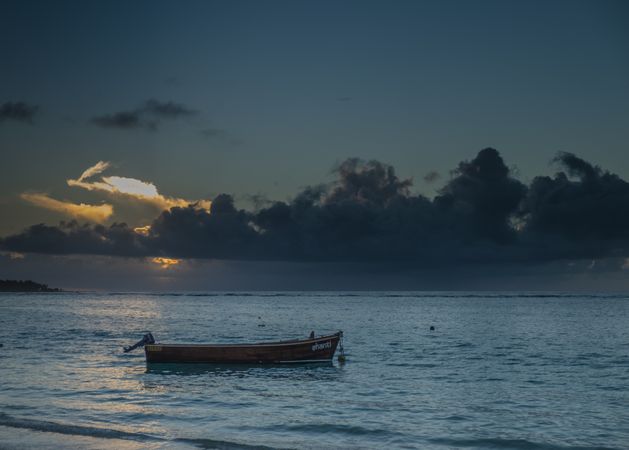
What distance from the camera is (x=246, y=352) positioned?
43.0 metres

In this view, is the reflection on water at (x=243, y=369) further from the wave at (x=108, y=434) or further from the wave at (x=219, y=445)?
the wave at (x=219, y=445)

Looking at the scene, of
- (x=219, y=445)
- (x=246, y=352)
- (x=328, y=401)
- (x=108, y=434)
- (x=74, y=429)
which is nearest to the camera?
(x=219, y=445)

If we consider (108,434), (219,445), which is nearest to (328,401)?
(219,445)

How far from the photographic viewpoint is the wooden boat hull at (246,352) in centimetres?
4244

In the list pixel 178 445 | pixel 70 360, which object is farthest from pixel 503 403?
pixel 70 360

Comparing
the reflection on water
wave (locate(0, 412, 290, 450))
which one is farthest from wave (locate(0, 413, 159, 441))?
the reflection on water

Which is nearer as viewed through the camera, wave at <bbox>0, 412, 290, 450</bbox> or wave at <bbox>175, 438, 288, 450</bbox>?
wave at <bbox>175, 438, 288, 450</bbox>

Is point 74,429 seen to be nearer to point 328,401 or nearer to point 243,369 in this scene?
point 328,401

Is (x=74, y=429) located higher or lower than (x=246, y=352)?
lower

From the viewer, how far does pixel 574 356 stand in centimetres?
5369

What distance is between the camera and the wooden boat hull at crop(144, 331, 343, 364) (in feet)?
139

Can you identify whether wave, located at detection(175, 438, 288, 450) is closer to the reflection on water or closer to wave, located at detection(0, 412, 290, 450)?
wave, located at detection(0, 412, 290, 450)

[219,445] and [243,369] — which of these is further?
[243,369]

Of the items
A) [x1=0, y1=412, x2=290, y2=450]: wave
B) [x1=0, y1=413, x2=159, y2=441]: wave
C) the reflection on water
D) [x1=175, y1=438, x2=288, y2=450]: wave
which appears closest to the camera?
[x1=175, y1=438, x2=288, y2=450]: wave
